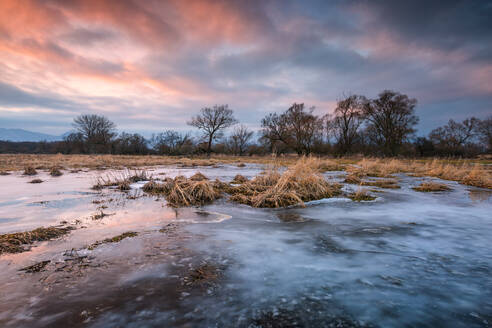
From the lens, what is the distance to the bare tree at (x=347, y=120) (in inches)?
1251

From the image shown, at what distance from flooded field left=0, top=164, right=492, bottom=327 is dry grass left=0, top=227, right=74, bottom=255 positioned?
0.15m

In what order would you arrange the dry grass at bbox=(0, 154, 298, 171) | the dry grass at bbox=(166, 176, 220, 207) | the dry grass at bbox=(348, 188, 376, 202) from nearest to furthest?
1. the dry grass at bbox=(166, 176, 220, 207)
2. the dry grass at bbox=(348, 188, 376, 202)
3. the dry grass at bbox=(0, 154, 298, 171)

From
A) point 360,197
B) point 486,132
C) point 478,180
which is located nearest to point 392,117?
point 486,132

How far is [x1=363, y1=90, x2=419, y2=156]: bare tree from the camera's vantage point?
29.4m

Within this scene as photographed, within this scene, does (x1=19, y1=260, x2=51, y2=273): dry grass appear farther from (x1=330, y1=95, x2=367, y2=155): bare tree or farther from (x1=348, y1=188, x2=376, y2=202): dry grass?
(x1=330, y1=95, x2=367, y2=155): bare tree

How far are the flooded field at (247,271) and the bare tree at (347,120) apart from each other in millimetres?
30910

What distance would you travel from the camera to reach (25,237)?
2938 millimetres

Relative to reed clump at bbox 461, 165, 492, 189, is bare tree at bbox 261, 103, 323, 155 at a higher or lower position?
higher

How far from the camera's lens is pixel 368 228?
376 centimetres

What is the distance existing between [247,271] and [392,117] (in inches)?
1393

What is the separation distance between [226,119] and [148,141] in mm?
20493

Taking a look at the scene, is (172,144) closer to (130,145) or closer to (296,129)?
(130,145)

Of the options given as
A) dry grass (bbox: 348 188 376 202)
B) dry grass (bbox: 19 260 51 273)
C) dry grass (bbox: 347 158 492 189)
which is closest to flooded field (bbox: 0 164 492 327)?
dry grass (bbox: 19 260 51 273)

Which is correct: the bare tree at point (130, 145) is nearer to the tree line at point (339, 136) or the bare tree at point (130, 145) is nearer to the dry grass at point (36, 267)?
the tree line at point (339, 136)
